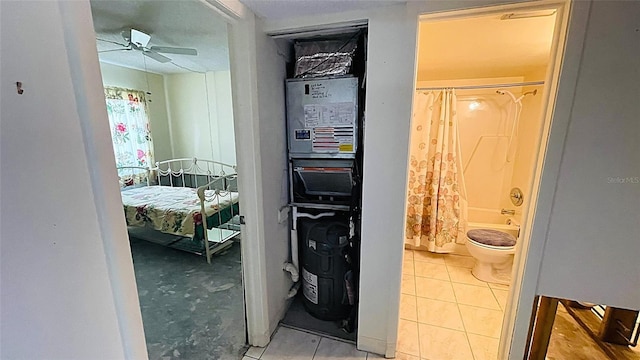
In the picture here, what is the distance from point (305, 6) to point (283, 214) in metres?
1.32

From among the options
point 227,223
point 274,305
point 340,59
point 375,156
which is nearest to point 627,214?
point 375,156

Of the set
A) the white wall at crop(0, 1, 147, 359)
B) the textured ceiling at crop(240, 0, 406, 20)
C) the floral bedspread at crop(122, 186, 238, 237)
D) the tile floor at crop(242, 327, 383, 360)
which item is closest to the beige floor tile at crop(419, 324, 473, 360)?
the tile floor at crop(242, 327, 383, 360)

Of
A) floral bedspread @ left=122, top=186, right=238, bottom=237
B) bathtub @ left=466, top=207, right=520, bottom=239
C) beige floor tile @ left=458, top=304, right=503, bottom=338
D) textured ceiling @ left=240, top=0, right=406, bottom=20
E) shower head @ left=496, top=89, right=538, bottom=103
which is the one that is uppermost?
textured ceiling @ left=240, top=0, right=406, bottom=20

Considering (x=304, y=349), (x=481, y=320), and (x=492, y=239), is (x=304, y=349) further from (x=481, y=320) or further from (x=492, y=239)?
(x=492, y=239)

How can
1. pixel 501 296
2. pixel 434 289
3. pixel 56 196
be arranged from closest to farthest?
1. pixel 56 196
2. pixel 501 296
3. pixel 434 289

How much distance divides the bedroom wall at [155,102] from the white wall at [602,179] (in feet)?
14.8

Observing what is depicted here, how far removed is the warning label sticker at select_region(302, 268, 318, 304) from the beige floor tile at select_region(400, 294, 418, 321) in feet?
2.32

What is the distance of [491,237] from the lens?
262 cm

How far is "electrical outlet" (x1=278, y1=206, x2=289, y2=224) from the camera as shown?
76.6 inches

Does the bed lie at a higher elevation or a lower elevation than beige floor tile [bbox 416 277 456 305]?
higher

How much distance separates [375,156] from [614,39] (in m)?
1.09

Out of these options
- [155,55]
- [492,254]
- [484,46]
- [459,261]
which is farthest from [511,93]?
[155,55]

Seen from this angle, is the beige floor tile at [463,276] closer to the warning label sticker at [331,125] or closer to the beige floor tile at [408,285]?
the beige floor tile at [408,285]

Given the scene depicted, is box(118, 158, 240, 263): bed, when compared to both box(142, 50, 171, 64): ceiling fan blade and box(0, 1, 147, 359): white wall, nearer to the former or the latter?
box(142, 50, 171, 64): ceiling fan blade
